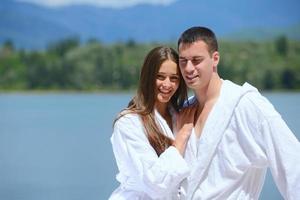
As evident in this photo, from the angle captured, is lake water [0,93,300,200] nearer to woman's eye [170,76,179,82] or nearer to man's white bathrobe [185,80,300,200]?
woman's eye [170,76,179,82]

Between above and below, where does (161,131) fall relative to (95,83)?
above

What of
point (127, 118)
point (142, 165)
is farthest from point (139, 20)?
point (142, 165)

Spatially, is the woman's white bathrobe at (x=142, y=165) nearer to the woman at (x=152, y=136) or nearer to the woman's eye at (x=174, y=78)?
the woman at (x=152, y=136)

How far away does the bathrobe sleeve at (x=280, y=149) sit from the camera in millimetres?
1713

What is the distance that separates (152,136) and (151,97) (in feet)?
0.40

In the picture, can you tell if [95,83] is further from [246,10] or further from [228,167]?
[246,10]

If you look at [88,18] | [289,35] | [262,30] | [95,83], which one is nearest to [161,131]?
[95,83]

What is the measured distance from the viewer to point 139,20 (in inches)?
3789

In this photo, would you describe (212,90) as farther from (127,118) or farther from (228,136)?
(127,118)

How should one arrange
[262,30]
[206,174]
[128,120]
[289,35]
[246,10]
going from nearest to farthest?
[206,174] → [128,120] → [289,35] → [262,30] → [246,10]

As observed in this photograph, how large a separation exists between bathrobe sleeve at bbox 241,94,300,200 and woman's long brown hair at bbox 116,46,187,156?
0.32 metres

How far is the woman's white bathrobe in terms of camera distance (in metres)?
1.81

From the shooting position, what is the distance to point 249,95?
181cm

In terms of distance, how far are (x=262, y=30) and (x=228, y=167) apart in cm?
7993
